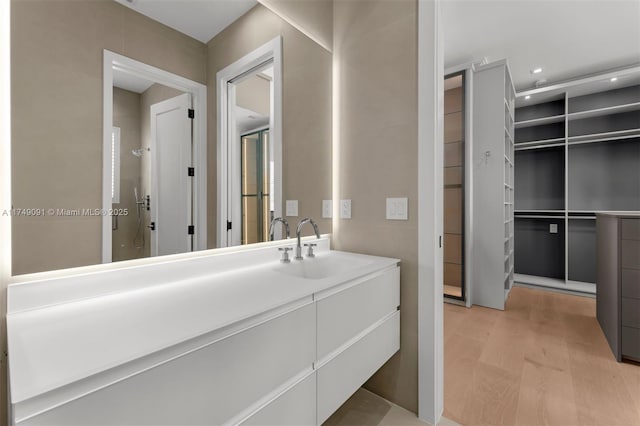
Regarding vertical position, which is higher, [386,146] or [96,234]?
[386,146]

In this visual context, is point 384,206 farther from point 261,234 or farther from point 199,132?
point 199,132

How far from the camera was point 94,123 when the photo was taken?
942 mm

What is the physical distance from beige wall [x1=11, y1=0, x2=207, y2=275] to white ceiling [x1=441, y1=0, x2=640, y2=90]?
83.5 inches

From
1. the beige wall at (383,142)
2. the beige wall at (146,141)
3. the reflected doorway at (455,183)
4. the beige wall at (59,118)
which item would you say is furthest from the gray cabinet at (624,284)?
the beige wall at (59,118)

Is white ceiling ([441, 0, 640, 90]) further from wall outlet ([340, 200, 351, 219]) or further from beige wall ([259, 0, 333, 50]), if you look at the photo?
wall outlet ([340, 200, 351, 219])

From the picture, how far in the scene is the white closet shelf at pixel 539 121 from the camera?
3776mm

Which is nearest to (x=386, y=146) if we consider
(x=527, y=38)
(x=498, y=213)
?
(x=498, y=213)

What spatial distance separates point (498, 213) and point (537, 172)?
1.78 metres

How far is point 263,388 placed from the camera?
33.1 inches

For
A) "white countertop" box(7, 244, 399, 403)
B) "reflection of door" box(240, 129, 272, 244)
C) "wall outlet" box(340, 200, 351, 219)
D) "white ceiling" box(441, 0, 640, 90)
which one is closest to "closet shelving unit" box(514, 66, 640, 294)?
"white ceiling" box(441, 0, 640, 90)

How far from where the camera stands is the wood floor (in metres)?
1.55

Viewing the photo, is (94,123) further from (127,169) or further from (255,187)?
(255,187)

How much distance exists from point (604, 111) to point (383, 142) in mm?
3739

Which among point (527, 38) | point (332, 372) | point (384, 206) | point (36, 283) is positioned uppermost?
point (527, 38)
